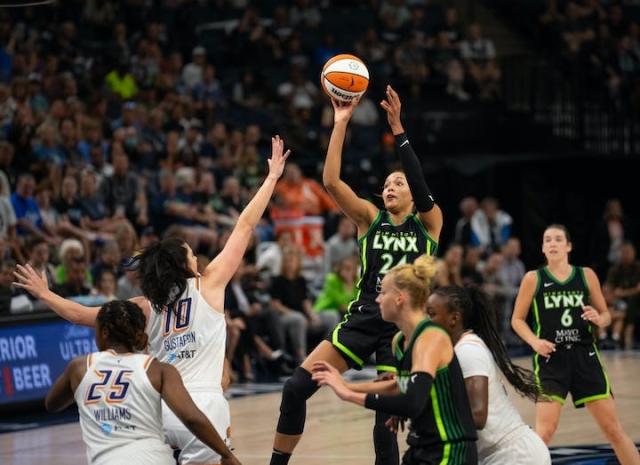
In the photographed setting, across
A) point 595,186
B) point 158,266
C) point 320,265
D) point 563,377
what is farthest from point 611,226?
point 158,266

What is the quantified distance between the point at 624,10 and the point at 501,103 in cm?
456

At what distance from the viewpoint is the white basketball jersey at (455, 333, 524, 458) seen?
6.23 metres

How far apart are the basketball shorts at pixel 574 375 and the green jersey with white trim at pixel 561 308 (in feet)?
0.25

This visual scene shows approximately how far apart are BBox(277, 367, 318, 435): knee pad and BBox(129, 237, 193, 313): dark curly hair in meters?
1.47

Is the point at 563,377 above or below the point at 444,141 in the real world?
below

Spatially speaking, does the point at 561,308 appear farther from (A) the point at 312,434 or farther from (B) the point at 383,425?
(A) the point at 312,434

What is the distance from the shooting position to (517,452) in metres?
6.37

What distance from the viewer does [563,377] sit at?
8930 millimetres

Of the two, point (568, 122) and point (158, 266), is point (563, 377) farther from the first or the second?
point (568, 122)

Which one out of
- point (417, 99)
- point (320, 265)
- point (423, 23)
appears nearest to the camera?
point (320, 265)

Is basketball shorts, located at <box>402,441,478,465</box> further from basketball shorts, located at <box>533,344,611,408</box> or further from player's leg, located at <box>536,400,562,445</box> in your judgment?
basketball shorts, located at <box>533,344,611,408</box>

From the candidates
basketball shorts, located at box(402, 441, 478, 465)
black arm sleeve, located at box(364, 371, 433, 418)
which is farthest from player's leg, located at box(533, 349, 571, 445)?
black arm sleeve, located at box(364, 371, 433, 418)

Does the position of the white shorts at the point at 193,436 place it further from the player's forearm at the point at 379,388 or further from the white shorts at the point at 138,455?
the player's forearm at the point at 379,388

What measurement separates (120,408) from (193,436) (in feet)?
2.01
